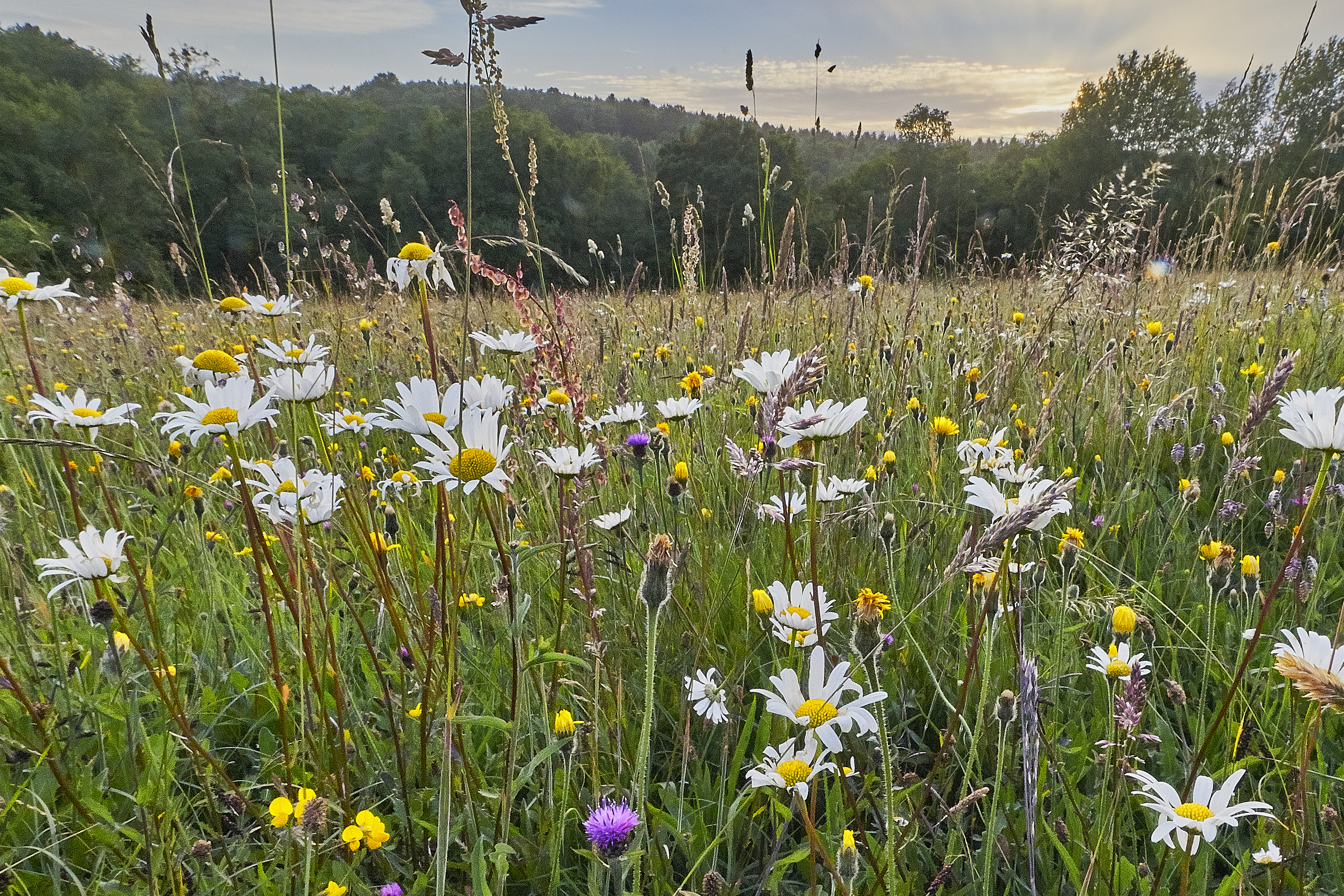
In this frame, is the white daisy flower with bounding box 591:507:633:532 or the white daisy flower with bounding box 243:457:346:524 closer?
the white daisy flower with bounding box 243:457:346:524

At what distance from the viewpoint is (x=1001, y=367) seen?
2131 mm

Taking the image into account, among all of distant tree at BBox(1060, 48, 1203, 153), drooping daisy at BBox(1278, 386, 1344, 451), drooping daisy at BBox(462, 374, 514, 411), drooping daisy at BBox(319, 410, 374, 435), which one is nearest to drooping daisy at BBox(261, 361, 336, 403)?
drooping daisy at BBox(319, 410, 374, 435)

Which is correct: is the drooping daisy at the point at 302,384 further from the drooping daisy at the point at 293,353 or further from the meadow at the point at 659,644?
the drooping daisy at the point at 293,353

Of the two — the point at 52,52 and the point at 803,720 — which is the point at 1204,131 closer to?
the point at 803,720

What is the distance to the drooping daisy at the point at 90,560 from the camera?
3.67ft

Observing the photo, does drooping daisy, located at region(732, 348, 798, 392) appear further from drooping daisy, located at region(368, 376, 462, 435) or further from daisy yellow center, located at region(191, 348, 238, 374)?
daisy yellow center, located at region(191, 348, 238, 374)

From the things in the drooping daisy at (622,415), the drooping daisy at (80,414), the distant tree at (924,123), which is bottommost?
the drooping daisy at (622,415)

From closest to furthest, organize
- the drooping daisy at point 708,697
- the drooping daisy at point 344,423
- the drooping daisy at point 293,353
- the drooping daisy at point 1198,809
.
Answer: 1. the drooping daisy at point 1198,809
2. the drooping daisy at point 708,697
3. the drooping daisy at point 293,353
4. the drooping daisy at point 344,423

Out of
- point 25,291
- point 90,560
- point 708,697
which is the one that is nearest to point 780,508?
point 708,697

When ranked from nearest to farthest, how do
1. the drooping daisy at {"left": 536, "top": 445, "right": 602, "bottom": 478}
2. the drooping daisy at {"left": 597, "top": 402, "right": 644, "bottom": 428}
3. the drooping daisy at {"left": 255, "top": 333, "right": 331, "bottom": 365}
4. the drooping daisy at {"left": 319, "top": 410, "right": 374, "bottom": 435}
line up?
the drooping daisy at {"left": 536, "top": 445, "right": 602, "bottom": 478} → the drooping daisy at {"left": 255, "top": 333, "right": 331, "bottom": 365} → the drooping daisy at {"left": 319, "top": 410, "right": 374, "bottom": 435} → the drooping daisy at {"left": 597, "top": 402, "right": 644, "bottom": 428}

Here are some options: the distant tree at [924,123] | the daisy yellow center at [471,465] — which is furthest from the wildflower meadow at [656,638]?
the distant tree at [924,123]

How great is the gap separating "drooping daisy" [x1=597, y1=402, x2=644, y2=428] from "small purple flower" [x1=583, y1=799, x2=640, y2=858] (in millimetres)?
1194

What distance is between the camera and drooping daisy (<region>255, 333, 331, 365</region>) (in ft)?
4.32

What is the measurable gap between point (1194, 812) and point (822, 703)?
46 cm
